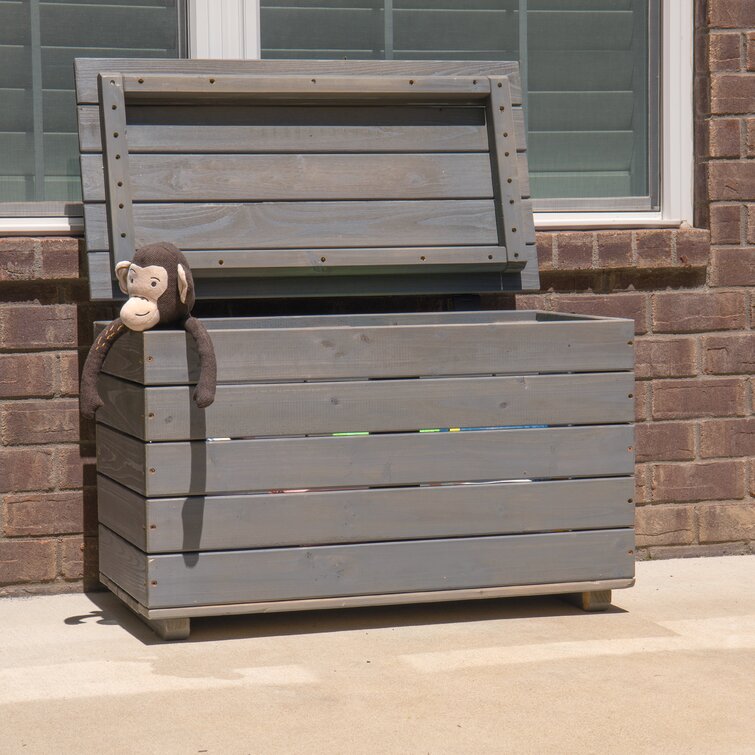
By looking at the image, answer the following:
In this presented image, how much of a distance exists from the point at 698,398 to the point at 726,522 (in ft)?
1.54

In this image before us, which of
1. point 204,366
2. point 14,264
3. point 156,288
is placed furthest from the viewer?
point 14,264

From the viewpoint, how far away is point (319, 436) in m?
3.85

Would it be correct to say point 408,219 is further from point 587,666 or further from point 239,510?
point 587,666

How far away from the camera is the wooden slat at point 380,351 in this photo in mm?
3719

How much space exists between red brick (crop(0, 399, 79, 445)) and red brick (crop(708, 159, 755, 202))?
7.67 ft

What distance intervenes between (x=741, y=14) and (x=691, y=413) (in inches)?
55.9

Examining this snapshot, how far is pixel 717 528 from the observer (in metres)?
4.93

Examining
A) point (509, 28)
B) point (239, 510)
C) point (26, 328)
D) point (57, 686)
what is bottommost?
point (57, 686)

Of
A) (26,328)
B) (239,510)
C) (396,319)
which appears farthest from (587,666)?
(26,328)

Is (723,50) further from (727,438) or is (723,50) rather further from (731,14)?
(727,438)

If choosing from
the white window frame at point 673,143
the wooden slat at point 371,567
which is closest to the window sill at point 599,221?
the white window frame at point 673,143

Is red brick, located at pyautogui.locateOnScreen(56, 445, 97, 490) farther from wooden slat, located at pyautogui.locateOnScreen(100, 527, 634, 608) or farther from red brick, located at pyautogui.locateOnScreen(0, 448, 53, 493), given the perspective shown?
wooden slat, located at pyautogui.locateOnScreen(100, 527, 634, 608)

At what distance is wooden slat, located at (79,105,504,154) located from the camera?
4312 millimetres

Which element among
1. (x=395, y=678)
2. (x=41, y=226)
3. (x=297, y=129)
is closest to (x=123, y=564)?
(x=395, y=678)
